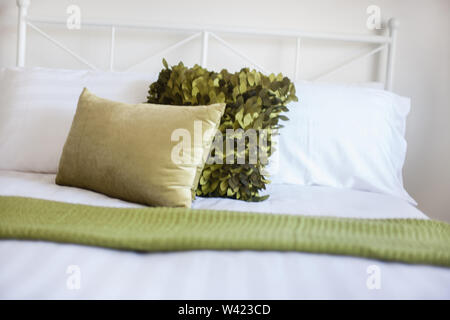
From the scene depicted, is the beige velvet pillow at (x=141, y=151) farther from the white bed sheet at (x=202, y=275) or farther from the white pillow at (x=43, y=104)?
the white bed sheet at (x=202, y=275)

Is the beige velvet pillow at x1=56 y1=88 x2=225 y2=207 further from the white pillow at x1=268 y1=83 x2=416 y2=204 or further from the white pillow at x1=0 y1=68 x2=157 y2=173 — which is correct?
the white pillow at x1=268 y1=83 x2=416 y2=204

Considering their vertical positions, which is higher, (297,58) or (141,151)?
(297,58)

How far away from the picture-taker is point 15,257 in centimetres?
65

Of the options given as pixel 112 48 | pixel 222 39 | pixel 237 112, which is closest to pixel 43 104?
pixel 112 48

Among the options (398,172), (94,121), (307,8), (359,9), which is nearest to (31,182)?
(94,121)

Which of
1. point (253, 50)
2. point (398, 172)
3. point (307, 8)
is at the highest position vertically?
point (307, 8)

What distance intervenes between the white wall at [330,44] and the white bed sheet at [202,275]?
1336 millimetres

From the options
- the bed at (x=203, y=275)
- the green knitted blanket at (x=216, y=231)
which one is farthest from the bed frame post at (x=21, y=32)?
the bed at (x=203, y=275)

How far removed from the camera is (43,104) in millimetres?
1424

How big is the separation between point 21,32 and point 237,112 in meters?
1.18

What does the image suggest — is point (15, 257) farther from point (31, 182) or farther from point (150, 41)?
point (150, 41)

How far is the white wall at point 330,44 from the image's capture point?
186cm

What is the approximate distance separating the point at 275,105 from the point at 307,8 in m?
0.83

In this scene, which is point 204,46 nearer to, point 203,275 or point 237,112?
point 237,112
